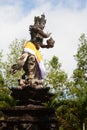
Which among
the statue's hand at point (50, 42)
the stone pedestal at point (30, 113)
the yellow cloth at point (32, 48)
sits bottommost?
the stone pedestal at point (30, 113)

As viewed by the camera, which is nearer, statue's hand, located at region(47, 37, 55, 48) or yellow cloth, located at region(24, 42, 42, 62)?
yellow cloth, located at region(24, 42, 42, 62)

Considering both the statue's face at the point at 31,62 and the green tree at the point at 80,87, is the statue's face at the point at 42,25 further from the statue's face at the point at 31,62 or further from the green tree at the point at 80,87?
the green tree at the point at 80,87

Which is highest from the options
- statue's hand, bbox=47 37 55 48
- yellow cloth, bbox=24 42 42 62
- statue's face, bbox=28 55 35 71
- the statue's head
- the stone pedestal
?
the statue's head

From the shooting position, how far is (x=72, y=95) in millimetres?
28344

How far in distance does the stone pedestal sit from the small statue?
0.81 ft

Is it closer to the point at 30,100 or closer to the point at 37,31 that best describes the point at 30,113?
the point at 30,100

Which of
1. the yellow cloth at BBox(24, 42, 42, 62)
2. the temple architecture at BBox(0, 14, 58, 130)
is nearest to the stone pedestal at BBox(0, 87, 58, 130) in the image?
the temple architecture at BBox(0, 14, 58, 130)

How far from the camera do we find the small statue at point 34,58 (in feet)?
39.2

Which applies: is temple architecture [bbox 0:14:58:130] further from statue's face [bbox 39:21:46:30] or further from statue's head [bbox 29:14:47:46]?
statue's face [bbox 39:21:46:30]

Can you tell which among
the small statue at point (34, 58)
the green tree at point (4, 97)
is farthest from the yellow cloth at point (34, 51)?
the green tree at point (4, 97)

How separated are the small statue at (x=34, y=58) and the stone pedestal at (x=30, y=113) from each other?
0.25 m

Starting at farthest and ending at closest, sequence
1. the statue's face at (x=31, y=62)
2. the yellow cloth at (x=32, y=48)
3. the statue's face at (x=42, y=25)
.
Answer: the statue's face at (x=42, y=25), the yellow cloth at (x=32, y=48), the statue's face at (x=31, y=62)

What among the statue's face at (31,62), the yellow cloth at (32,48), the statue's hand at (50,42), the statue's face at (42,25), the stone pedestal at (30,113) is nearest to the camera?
the stone pedestal at (30,113)

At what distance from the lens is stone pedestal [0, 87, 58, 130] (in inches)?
449
